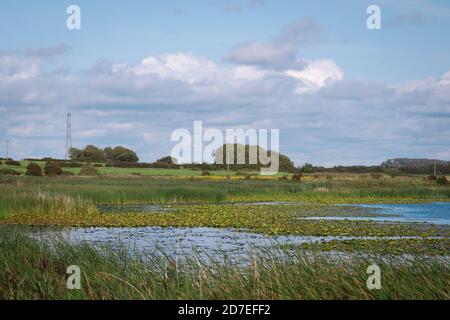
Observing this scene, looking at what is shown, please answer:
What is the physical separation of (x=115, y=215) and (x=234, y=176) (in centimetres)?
4683

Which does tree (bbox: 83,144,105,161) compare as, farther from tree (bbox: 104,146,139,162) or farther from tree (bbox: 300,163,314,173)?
tree (bbox: 300,163,314,173)

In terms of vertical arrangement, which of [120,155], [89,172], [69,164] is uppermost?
[120,155]

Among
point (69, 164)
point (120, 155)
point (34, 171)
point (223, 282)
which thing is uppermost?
point (120, 155)

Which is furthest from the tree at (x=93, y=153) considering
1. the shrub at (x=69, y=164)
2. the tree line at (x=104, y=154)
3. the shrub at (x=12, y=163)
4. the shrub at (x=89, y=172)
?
the shrub at (x=89, y=172)

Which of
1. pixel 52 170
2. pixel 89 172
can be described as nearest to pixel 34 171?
pixel 52 170

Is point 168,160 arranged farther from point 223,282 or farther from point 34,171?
point 223,282

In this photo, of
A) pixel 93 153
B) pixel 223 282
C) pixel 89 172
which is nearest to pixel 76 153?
pixel 93 153

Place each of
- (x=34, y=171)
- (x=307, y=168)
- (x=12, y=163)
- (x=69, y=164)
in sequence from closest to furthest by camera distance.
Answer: (x=34, y=171)
(x=12, y=163)
(x=69, y=164)
(x=307, y=168)

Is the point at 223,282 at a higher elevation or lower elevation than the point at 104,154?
lower

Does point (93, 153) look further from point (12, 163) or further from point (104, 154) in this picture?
point (12, 163)

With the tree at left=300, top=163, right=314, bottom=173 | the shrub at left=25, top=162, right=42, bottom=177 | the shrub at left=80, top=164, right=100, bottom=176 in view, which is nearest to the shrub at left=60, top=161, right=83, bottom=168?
the shrub at left=80, top=164, right=100, bottom=176

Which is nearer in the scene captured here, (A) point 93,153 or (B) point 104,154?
(A) point 93,153

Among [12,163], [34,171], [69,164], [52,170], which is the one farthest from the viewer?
[69,164]
